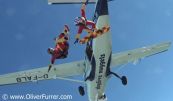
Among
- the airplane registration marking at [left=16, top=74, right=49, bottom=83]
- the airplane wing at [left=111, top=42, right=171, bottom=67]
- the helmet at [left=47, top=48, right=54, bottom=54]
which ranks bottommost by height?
the airplane registration marking at [left=16, top=74, right=49, bottom=83]

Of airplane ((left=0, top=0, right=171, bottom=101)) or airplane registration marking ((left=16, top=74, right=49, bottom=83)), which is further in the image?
airplane registration marking ((left=16, top=74, right=49, bottom=83))

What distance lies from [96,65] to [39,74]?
20.3 feet

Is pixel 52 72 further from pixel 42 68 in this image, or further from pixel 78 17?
pixel 78 17

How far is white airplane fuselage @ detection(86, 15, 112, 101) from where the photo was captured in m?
35.9

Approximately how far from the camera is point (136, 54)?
1734 inches

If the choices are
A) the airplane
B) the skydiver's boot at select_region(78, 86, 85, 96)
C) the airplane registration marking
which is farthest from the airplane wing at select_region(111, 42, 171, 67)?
the airplane registration marking

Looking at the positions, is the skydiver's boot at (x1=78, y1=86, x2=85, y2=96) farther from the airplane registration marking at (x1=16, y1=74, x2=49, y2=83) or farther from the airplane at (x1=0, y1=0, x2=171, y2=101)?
the airplane registration marking at (x1=16, y1=74, x2=49, y2=83)

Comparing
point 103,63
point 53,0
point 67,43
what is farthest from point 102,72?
point 53,0

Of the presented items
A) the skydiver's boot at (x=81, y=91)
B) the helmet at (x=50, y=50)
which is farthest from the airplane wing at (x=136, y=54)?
the helmet at (x=50, y=50)

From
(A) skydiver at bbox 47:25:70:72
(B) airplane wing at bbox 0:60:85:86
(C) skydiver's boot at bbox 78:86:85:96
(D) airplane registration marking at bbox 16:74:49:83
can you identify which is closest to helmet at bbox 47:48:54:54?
(A) skydiver at bbox 47:25:70:72

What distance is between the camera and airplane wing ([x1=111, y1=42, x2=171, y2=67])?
43.1m

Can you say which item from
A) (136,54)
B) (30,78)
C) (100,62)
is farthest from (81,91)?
(136,54)

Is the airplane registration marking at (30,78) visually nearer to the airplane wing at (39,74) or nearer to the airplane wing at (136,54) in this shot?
the airplane wing at (39,74)

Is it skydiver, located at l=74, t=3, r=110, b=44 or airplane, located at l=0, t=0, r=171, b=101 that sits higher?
skydiver, located at l=74, t=3, r=110, b=44
